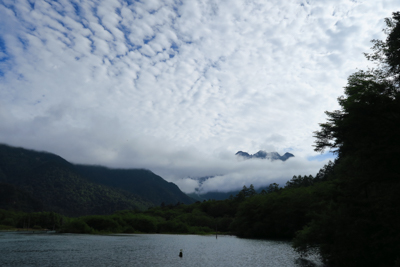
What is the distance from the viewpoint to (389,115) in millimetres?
22719

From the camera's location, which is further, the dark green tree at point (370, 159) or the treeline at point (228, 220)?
the treeline at point (228, 220)

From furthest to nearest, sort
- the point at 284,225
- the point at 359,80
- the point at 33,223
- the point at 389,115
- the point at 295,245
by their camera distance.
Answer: the point at 33,223 < the point at 284,225 < the point at 295,245 < the point at 359,80 < the point at 389,115

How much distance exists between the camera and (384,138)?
76.5 ft

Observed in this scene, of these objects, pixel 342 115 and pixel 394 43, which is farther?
pixel 342 115

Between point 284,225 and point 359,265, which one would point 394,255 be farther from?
point 284,225

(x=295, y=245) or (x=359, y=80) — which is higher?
(x=359, y=80)

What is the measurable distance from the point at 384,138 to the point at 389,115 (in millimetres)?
1971

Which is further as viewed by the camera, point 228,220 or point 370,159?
point 228,220

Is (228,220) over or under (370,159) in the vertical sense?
under

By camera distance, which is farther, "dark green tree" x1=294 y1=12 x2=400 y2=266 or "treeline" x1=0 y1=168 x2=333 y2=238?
"treeline" x1=0 y1=168 x2=333 y2=238

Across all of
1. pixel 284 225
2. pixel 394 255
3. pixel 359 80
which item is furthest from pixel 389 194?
pixel 284 225

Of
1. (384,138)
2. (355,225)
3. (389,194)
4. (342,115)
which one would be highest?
(342,115)

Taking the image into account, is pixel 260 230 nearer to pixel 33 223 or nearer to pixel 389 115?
pixel 389 115

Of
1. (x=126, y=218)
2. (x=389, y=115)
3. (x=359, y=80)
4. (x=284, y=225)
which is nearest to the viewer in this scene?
(x=389, y=115)
